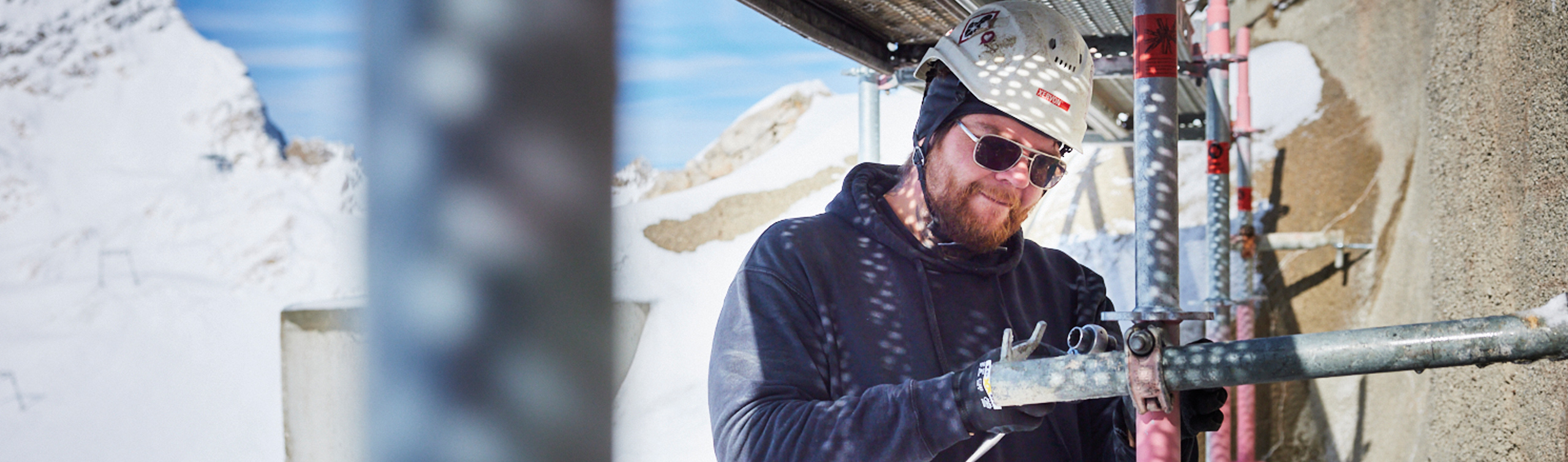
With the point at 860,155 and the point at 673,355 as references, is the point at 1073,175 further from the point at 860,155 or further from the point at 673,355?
the point at 673,355

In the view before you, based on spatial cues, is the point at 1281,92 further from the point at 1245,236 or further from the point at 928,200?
the point at 928,200

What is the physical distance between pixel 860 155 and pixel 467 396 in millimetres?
3709

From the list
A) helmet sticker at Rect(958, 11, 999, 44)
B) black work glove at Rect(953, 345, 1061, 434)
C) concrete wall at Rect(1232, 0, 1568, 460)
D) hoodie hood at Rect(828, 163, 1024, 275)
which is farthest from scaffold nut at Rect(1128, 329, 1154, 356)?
concrete wall at Rect(1232, 0, 1568, 460)

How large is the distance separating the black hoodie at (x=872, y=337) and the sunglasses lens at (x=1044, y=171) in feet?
0.57

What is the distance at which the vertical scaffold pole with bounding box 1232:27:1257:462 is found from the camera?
14.1ft

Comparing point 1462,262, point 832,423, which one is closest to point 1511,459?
point 1462,262

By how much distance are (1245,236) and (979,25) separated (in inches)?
116

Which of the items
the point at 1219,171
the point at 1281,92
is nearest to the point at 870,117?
the point at 1219,171

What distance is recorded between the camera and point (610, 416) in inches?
10.7

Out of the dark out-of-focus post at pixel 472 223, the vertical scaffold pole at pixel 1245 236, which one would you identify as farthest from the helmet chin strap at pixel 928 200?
the vertical scaffold pole at pixel 1245 236

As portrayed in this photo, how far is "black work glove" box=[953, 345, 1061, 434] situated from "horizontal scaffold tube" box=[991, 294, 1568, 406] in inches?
1.2

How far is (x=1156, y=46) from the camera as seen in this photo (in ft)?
5.70

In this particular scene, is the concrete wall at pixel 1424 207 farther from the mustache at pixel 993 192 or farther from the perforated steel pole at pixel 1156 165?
the mustache at pixel 993 192

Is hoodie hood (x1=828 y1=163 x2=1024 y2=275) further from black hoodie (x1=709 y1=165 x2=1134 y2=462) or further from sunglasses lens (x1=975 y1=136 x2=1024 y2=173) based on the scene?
sunglasses lens (x1=975 y1=136 x2=1024 y2=173)
